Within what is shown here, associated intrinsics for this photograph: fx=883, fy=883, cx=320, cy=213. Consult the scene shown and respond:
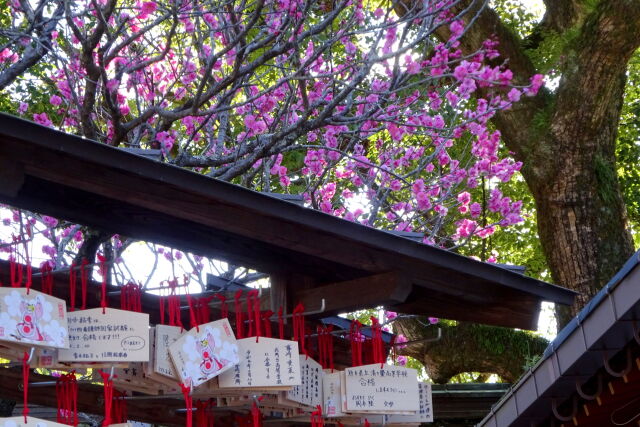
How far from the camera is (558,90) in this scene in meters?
10.0

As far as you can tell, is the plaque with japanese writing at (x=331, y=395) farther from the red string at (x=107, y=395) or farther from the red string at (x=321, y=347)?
the red string at (x=107, y=395)

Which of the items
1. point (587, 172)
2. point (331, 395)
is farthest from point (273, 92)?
point (331, 395)

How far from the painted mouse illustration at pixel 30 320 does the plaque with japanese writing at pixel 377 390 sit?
147 centimetres

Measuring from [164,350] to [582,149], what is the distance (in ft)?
24.0

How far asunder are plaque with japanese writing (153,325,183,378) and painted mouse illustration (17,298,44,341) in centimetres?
49

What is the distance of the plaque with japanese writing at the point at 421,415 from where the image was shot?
4.19 meters

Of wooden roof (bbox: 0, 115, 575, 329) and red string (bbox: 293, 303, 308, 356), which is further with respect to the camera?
red string (bbox: 293, 303, 308, 356)

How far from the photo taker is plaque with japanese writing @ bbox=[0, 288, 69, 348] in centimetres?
286

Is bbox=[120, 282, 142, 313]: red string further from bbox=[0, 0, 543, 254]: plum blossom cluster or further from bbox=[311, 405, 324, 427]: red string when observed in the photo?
bbox=[0, 0, 543, 254]: plum blossom cluster

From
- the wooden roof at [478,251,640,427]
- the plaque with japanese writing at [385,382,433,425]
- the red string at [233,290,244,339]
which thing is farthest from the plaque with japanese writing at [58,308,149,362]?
the wooden roof at [478,251,640,427]

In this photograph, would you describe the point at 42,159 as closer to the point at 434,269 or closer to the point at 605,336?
the point at 434,269

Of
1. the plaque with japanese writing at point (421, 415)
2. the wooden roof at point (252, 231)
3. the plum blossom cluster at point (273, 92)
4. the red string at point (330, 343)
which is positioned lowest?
the plaque with japanese writing at point (421, 415)

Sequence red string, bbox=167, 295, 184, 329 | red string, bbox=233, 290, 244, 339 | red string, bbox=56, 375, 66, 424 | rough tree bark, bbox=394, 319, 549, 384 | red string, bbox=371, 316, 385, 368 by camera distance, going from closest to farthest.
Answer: red string, bbox=56, 375, 66, 424 → red string, bbox=167, 295, 184, 329 → red string, bbox=233, 290, 244, 339 → red string, bbox=371, 316, 385, 368 → rough tree bark, bbox=394, 319, 549, 384

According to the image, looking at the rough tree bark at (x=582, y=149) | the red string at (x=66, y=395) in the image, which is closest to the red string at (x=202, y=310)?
the red string at (x=66, y=395)
